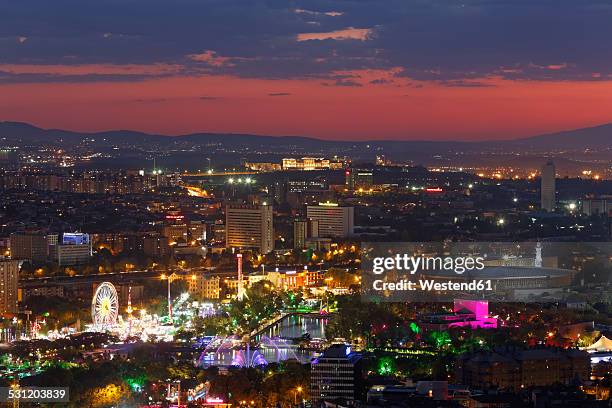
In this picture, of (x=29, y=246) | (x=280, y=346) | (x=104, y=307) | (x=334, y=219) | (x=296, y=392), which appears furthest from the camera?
(x=334, y=219)

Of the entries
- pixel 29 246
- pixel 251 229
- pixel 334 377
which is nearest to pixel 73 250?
pixel 29 246

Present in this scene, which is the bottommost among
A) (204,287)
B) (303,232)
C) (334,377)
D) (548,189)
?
(204,287)

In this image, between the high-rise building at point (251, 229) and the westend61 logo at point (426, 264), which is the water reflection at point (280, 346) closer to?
the westend61 logo at point (426, 264)

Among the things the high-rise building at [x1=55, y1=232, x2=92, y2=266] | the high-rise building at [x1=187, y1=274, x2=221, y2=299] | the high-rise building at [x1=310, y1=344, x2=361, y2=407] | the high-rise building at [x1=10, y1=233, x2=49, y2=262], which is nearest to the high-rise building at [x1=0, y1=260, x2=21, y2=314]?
the high-rise building at [x1=187, y1=274, x2=221, y2=299]

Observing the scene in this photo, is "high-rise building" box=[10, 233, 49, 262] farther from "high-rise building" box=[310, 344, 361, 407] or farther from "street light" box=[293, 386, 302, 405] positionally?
"street light" box=[293, 386, 302, 405]

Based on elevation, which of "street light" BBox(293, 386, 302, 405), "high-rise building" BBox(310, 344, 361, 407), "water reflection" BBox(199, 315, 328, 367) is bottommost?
"water reflection" BBox(199, 315, 328, 367)

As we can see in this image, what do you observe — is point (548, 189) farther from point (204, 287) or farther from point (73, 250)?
point (204, 287)

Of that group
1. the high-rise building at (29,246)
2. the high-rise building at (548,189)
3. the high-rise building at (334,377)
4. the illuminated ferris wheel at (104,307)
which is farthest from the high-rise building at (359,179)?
the high-rise building at (334,377)
